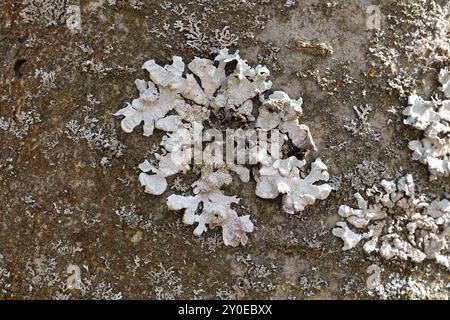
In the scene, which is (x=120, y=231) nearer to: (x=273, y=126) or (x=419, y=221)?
(x=273, y=126)

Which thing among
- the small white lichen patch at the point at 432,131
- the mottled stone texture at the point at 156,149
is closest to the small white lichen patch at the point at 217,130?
the mottled stone texture at the point at 156,149

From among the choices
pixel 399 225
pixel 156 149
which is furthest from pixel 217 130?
pixel 399 225

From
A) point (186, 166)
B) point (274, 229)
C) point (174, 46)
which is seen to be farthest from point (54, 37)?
point (274, 229)

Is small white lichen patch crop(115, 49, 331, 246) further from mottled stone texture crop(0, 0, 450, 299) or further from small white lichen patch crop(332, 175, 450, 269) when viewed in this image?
small white lichen patch crop(332, 175, 450, 269)

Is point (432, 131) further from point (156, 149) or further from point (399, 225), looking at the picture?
point (156, 149)

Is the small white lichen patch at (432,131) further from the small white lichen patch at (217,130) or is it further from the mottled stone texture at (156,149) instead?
the small white lichen patch at (217,130)
